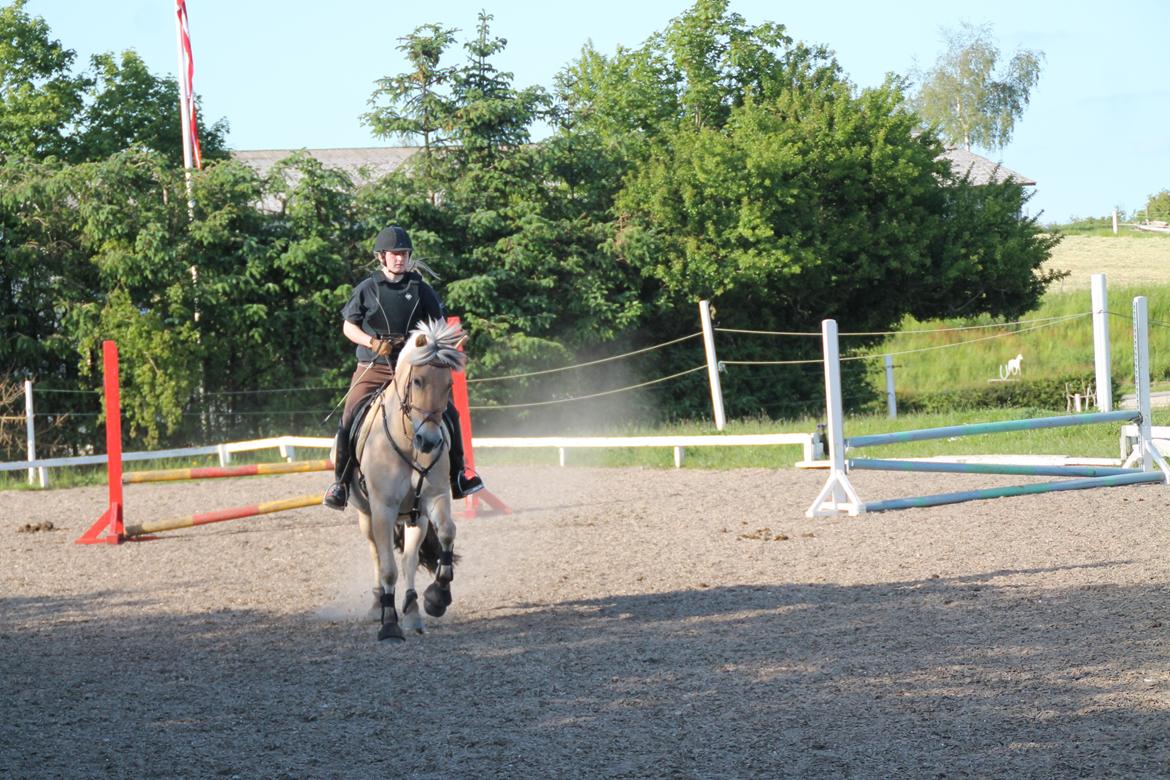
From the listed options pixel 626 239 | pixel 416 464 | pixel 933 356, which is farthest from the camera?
pixel 933 356

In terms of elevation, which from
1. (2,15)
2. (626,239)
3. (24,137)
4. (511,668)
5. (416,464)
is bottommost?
(511,668)

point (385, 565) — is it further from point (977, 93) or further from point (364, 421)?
point (977, 93)

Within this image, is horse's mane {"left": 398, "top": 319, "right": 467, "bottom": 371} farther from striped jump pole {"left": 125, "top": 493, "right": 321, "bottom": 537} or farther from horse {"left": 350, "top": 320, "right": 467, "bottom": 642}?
striped jump pole {"left": 125, "top": 493, "right": 321, "bottom": 537}

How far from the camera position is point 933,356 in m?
37.8

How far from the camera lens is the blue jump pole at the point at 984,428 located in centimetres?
1159

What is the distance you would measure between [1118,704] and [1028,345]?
34578 millimetres

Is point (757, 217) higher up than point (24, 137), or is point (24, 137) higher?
point (24, 137)

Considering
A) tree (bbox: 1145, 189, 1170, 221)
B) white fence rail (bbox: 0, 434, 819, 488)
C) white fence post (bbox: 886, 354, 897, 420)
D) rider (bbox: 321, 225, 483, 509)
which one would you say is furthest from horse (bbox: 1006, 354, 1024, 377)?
tree (bbox: 1145, 189, 1170, 221)

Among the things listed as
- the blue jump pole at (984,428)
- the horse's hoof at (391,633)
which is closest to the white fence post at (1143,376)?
the blue jump pole at (984,428)

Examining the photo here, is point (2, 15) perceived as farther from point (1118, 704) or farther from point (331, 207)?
point (1118, 704)

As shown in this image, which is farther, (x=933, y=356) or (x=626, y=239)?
(x=933, y=356)

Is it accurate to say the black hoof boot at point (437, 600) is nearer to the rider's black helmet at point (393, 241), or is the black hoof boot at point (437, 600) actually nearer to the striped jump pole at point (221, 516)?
the rider's black helmet at point (393, 241)

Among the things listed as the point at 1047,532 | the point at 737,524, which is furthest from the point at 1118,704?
the point at 737,524

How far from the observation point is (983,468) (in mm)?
12086
